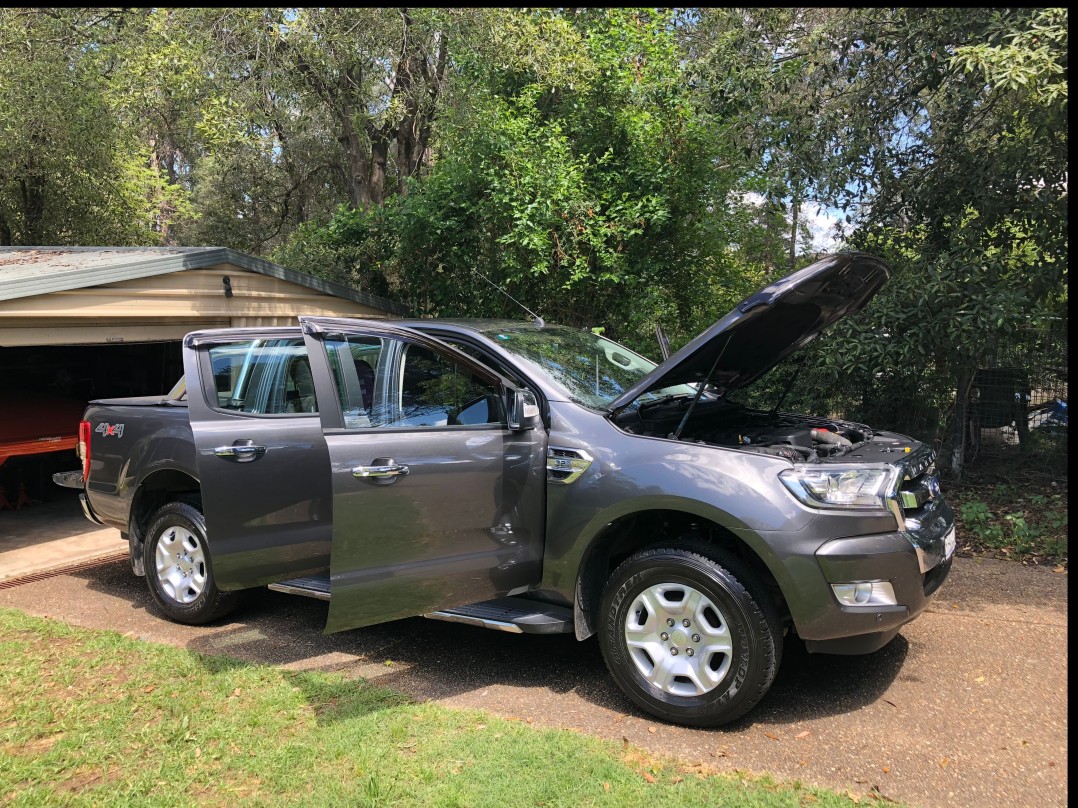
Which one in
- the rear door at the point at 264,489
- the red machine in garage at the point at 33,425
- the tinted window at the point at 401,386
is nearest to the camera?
the tinted window at the point at 401,386

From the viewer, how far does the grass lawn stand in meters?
3.12

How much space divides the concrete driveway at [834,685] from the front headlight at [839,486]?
1047 millimetres

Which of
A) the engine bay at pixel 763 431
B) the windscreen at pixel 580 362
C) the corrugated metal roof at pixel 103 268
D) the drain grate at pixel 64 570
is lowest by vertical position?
the drain grate at pixel 64 570

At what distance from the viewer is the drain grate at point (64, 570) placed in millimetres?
6219

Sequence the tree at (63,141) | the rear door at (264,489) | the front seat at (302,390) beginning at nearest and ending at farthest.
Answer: the rear door at (264,489) → the front seat at (302,390) → the tree at (63,141)

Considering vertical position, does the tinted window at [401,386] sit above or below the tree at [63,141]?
below

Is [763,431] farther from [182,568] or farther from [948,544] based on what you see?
[182,568]

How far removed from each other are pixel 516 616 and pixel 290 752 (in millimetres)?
1180

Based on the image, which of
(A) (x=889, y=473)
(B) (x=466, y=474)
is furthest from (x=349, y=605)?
(A) (x=889, y=473)

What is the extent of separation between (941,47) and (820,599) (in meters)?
5.77

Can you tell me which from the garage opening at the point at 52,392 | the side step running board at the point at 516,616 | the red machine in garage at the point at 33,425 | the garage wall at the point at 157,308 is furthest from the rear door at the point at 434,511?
the garage opening at the point at 52,392

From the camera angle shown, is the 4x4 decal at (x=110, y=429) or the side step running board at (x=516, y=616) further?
the 4x4 decal at (x=110, y=429)

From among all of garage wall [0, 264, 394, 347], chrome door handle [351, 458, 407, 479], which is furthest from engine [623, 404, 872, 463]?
garage wall [0, 264, 394, 347]

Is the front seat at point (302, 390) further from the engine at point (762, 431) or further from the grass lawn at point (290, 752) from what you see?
the engine at point (762, 431)
